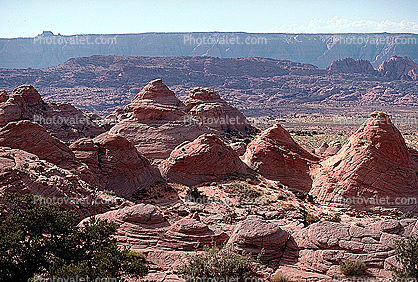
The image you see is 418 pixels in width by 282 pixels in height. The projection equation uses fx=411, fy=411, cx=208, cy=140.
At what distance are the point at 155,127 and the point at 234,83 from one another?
133m

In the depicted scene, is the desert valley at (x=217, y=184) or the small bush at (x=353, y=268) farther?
the desert valley at (x=217, y=184)

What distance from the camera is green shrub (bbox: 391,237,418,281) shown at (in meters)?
11.3

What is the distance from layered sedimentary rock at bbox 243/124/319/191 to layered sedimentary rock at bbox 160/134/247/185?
1.78m

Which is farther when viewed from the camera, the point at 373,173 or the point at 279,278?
the point at 373,173

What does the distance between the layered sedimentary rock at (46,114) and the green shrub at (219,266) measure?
36306 millimetres

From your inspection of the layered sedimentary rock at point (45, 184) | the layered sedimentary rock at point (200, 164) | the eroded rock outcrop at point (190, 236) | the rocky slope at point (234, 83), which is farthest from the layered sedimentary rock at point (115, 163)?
the rocky slope at point (234, 83)

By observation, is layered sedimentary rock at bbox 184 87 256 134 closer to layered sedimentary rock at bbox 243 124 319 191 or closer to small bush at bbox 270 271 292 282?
layered sedimentary rock at bbox 243 124 319 191

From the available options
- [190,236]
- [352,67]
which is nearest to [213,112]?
[190,236]

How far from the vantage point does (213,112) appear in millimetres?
57562

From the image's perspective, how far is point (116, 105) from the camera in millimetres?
136375

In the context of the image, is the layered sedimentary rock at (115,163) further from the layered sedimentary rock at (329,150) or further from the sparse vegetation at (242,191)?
the layered sedimentary rock at (329,150)

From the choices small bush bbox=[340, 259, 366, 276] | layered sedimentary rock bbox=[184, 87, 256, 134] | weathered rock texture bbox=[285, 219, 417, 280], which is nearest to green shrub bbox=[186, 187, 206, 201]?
weathered rock texture bbox=[285, 219, 417, 280]

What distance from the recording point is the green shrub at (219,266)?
40.1 feet

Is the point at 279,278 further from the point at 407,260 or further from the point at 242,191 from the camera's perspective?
the point at 242,191
